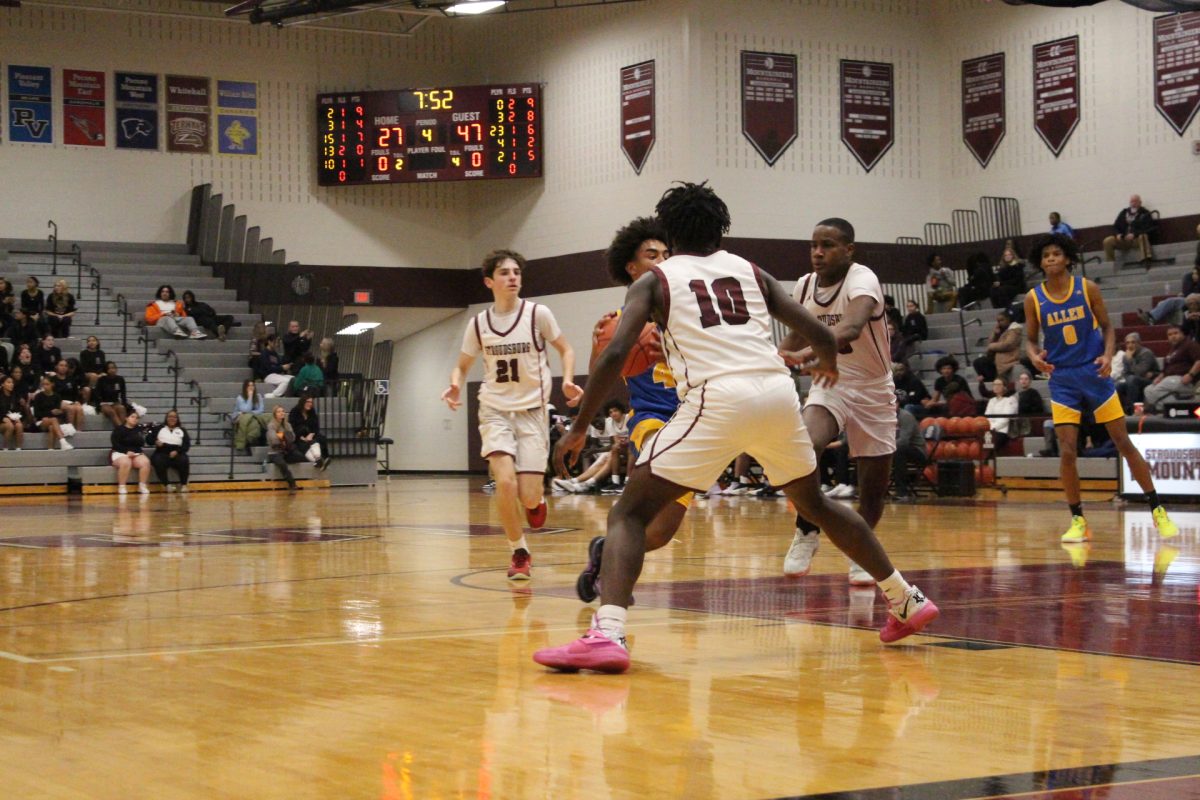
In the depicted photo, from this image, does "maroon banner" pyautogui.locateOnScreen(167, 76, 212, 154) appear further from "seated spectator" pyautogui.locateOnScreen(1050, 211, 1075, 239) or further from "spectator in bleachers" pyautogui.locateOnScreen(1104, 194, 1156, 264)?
"spectator in bleachers" pyautogui.locateOnScreen(1104, 194, 1156, 264)

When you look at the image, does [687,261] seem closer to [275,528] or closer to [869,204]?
[275,528]

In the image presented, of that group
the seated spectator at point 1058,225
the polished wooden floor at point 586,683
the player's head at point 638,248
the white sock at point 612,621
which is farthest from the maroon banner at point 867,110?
the white sock at point 612,621

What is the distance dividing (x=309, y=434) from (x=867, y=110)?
39.3 feet

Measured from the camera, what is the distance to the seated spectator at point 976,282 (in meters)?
25.8

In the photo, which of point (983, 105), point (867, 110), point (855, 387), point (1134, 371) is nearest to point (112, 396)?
point (867, 110)

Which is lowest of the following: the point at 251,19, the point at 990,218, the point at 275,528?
the point at 275,528

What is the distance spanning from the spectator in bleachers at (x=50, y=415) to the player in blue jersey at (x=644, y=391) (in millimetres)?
17824

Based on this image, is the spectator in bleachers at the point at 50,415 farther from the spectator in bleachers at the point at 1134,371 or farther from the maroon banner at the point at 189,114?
the spectator in bleachers at the point at 1134,371

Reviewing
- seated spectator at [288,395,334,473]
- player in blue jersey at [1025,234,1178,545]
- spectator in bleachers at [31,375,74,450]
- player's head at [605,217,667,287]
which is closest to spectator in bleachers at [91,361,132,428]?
spectator in bleachers at [31,375,74,450]

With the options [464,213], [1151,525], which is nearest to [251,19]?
[464,213]

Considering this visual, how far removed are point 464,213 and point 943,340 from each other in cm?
1149

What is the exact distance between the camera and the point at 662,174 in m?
27.2

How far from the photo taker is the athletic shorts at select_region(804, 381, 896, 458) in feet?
25.9

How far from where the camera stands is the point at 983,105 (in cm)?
2803
